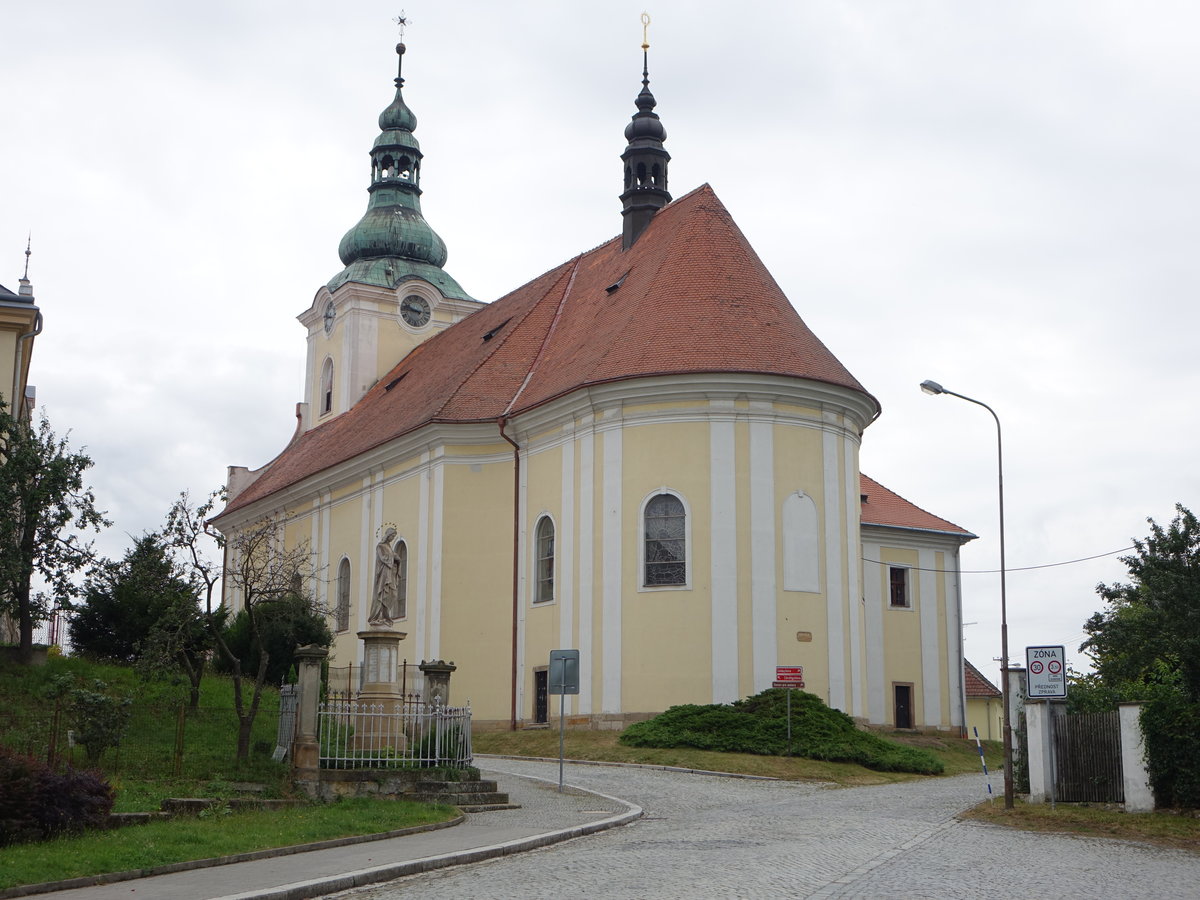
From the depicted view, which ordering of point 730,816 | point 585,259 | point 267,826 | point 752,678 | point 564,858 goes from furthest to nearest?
1. point 585,259
2. point 752,678
3. point 730,816
4. point 267,826
5. point 564,858

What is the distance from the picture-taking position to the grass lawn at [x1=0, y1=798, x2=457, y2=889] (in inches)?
468

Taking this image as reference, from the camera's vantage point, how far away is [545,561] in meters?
32.2

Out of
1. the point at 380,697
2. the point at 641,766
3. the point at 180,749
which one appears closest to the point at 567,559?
the point at 641,766

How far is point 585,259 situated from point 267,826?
26.4 meters

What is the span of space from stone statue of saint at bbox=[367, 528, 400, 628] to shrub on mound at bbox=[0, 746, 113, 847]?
10.7 metres

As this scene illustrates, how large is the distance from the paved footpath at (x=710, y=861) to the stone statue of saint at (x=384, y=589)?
269 inches

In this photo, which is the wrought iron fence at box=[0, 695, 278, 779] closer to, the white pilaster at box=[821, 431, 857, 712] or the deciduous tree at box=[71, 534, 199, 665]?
the deciduous tree at box=[71, 534, 199, 665]

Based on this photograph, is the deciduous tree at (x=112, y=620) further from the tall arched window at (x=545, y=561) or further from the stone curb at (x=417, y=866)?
the stone curb at (x=417, y=866)

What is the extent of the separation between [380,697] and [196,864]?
9.23 meters

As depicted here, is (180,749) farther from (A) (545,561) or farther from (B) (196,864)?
(A) (545,561)

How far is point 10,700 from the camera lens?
869 inches

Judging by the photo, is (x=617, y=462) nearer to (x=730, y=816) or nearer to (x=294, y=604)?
(x=294, y=604)

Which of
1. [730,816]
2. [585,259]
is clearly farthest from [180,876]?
[585,259]

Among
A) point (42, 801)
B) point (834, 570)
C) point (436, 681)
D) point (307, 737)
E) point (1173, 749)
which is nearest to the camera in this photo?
point (42, 801)
